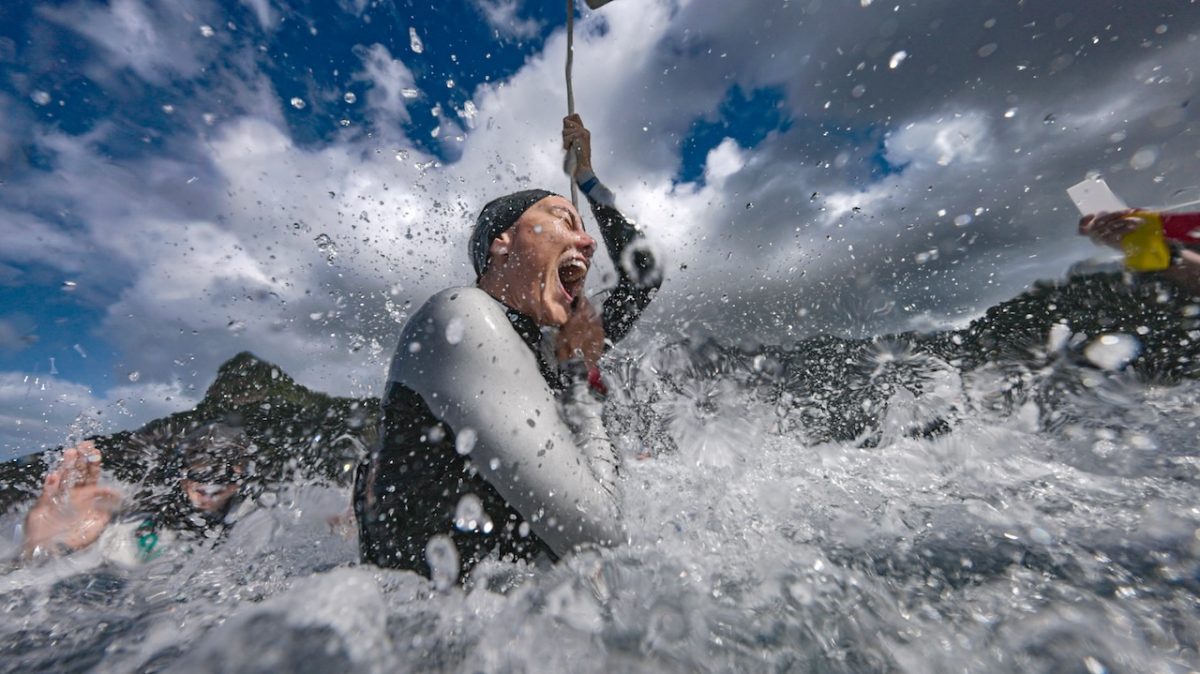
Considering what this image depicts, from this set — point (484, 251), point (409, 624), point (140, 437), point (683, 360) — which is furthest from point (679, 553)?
point (140, 437)

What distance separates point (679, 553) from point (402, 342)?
1319mm

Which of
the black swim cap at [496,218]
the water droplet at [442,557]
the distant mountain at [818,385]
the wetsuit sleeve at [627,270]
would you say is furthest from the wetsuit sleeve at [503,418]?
the wetsuit sleeve at [627,270]

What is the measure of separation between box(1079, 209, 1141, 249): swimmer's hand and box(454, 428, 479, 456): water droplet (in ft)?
17.2

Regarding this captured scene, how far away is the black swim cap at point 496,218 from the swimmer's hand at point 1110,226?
453cm

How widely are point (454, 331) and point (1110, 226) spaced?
5249 mm

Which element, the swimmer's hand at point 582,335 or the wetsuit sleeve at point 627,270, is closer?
the swimmer's hand at point 582,335

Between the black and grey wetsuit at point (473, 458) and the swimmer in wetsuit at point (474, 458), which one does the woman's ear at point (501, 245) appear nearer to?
the swimmer in wetsuit at point (474, 458)

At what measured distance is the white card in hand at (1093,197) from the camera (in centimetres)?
389

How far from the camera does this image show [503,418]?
159 centimetres

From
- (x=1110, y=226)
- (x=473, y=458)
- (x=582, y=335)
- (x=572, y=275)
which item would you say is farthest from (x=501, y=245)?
(x=1110, y=226)

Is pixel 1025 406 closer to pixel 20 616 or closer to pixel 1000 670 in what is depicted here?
pixel 1000 670

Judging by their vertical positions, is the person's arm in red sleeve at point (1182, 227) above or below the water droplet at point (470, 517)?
above

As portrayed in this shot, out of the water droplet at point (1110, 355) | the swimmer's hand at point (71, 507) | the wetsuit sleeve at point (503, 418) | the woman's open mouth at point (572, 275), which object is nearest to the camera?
the wetsuit sleeve at point (503, 418)

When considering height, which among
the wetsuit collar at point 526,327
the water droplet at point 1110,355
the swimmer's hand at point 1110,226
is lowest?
the water droplet at point 1110,355
